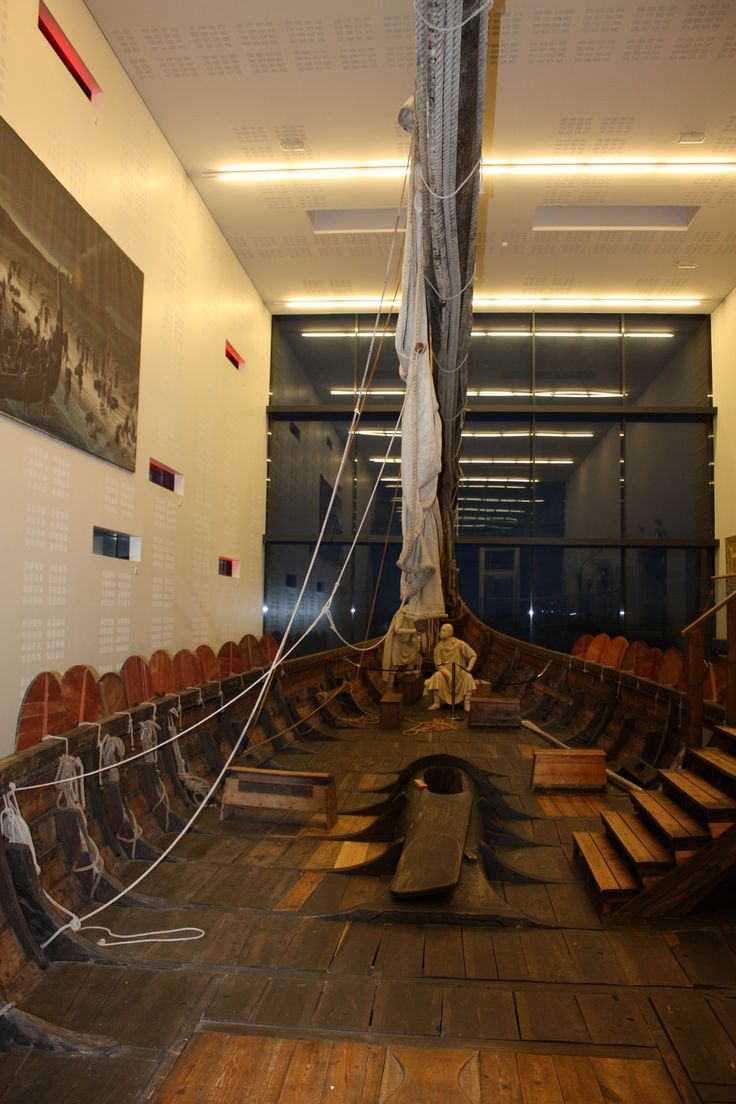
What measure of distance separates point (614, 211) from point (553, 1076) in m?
8.47

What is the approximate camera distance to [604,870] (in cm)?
287

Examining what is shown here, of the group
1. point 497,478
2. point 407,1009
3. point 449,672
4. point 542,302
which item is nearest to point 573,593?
point 497,478

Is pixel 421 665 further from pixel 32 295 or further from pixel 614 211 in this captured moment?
pixel 614 211

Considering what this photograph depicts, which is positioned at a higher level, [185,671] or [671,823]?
[185,671]

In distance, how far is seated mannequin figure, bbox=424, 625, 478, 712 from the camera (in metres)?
6.77

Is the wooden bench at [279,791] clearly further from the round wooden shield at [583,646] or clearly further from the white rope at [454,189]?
the round wooden shield at [583,646]

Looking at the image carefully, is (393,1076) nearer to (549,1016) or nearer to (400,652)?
(549,1016)

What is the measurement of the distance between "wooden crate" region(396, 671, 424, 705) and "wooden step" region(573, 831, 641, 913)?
13.0 ft

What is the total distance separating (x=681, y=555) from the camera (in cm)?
1052

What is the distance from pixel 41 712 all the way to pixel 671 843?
2610 mm

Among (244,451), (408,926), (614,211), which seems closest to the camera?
(408,926)

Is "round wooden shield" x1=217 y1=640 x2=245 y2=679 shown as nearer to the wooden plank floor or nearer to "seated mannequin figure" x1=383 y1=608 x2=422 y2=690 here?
"seated mannequin figure" x1=383 y1=608 x2=422 y2=690

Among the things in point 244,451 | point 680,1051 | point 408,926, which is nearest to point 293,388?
point 244,451

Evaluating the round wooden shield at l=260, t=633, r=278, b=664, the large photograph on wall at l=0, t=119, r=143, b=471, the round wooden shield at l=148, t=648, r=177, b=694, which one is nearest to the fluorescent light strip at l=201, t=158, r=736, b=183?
the large photograph on wall at l=0, t=119, r=143, b=471
